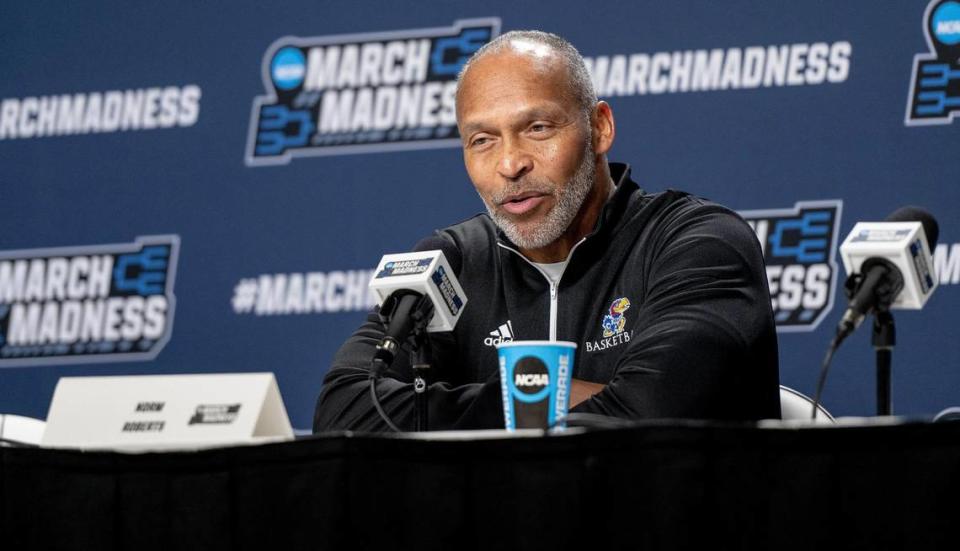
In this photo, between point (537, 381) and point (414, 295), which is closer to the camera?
point (537, 381)

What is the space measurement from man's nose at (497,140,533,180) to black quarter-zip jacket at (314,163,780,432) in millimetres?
189

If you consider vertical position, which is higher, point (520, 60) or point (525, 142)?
point (520, 60)

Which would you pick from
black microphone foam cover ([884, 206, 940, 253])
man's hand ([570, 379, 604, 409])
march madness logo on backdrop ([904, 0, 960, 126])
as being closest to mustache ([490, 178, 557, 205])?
man's hand ([570, 379, 604, 409])

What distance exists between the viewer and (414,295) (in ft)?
6.37

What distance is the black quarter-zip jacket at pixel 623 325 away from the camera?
2076 millimetres

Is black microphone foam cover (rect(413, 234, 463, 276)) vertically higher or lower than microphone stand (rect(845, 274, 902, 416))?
higher

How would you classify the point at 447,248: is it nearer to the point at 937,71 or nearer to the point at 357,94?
the point at 357,94

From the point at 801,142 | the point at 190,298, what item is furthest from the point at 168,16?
the point at 801,142

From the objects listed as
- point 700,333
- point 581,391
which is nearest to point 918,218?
point 700,333

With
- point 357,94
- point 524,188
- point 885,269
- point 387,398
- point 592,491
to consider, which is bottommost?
point 592,491

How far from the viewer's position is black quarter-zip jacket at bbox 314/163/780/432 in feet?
6.81

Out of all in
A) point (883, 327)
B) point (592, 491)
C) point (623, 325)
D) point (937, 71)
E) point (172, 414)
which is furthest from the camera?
point (937, 71)

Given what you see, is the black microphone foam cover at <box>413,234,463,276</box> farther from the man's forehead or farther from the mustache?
the man's forehead

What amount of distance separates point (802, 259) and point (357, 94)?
150 cm
